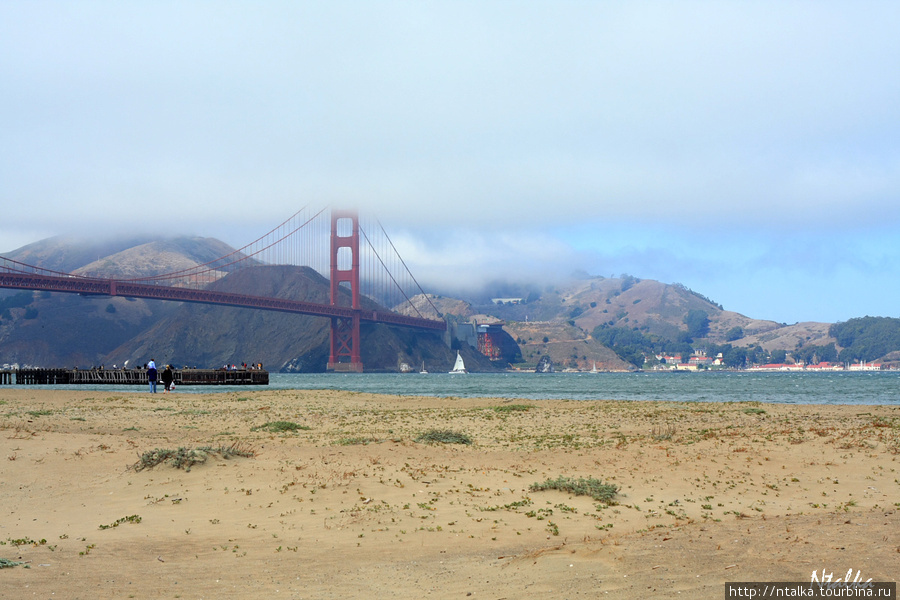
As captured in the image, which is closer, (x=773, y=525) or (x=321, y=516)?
(x=773, y=525)

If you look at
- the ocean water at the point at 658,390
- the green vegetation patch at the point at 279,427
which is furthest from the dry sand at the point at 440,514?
the ocean water at the point at 658,390

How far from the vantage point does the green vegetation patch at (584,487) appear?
11.9 meters

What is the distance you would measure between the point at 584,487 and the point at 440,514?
2.45 meters

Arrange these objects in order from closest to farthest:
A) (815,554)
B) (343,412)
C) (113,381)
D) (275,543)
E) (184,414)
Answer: (815,554)
(275,543)
(184,414)
(343,412)
(113,381)

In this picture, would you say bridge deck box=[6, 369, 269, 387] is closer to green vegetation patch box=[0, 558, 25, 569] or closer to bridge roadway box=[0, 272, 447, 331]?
bridge roadway box=[0, 272, 447, 331]

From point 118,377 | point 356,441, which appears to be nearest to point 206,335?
point 118,377

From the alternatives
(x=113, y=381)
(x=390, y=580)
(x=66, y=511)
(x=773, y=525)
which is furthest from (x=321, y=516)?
(x=113, y=381)

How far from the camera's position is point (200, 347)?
162 m

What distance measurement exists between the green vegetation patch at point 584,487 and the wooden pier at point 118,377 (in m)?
55.5

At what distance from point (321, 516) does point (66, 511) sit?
3.84 meters

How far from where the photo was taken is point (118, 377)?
64.6 m

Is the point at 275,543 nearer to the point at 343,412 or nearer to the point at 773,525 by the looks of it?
the point at 773,525

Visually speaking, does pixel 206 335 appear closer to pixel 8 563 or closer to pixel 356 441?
pixel 356 441

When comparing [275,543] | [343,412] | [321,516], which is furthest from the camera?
[343,412]
